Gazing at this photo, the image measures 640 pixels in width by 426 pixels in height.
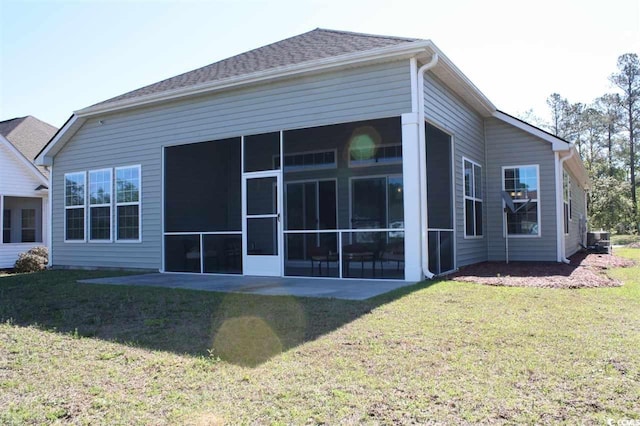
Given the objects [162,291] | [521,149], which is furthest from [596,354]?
[521,149]

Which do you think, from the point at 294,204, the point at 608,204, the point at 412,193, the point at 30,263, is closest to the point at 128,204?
the point at 294,204

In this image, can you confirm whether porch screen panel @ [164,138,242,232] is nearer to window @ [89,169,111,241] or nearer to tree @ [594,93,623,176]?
window @ [89,169,111,241]

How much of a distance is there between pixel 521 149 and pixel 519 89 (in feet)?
82.1

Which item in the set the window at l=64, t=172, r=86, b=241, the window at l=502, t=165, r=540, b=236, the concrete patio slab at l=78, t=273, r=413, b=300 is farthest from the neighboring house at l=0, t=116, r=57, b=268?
the window at l=502, t=165, r=540, b=236

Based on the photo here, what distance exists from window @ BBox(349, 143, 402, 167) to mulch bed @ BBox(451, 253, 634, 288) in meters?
3.11

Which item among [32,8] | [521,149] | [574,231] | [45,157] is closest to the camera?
[32,8]

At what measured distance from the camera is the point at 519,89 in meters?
33.5

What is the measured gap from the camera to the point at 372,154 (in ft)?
37.7

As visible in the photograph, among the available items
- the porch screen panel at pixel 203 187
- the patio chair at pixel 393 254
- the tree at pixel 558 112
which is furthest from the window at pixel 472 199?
the tree at pixel 558 112

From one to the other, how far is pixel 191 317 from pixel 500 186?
8716mm

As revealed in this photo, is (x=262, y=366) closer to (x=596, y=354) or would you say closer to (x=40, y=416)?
(x=40, y=416)

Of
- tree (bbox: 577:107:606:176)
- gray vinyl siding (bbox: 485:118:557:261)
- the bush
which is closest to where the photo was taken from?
gray vinyl siding (bbox: 485:118:557:261)

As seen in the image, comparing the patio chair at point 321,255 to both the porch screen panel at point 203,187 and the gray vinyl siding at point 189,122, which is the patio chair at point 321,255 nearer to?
the gray vinyl siding at point 189,122

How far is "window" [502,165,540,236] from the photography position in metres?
11.2
